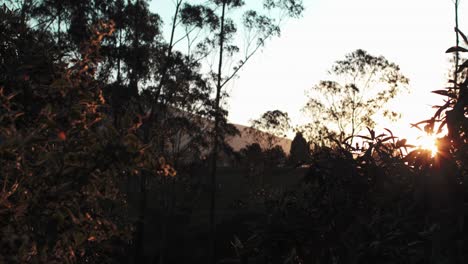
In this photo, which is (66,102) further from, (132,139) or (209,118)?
(209,118)

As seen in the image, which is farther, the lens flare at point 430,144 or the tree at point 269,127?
the tree at point 269,127

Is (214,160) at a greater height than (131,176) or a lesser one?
greater

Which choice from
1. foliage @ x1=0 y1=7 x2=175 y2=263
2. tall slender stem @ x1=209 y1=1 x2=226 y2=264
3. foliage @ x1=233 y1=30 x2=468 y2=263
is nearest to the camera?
foliage @ x1=0 y1=7 x2=175 y2=263

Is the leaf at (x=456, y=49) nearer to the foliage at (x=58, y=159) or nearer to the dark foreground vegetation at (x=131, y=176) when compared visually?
the dark foreground vegetation at (x=131, y=176)

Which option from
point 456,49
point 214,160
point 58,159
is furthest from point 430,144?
point 214,160

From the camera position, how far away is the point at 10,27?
509 cm

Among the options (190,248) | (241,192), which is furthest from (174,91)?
(241,192)

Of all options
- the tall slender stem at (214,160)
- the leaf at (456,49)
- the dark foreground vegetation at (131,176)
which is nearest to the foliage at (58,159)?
the dark foreground vegetation at (131,176)

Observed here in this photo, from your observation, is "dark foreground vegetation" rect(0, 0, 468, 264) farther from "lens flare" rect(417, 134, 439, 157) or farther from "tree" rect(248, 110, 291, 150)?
"tree" rect(248, 110, 291, 150)

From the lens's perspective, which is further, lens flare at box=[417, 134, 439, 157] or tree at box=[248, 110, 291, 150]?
tree at box=[248, 110, 291, 150]

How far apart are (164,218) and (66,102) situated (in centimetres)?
2724

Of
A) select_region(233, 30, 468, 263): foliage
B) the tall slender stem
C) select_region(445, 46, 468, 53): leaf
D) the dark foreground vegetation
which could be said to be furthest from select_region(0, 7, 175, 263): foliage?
the tall slender stem

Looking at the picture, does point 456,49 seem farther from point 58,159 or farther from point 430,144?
point 58,159

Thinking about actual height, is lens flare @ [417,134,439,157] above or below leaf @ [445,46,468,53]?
below
